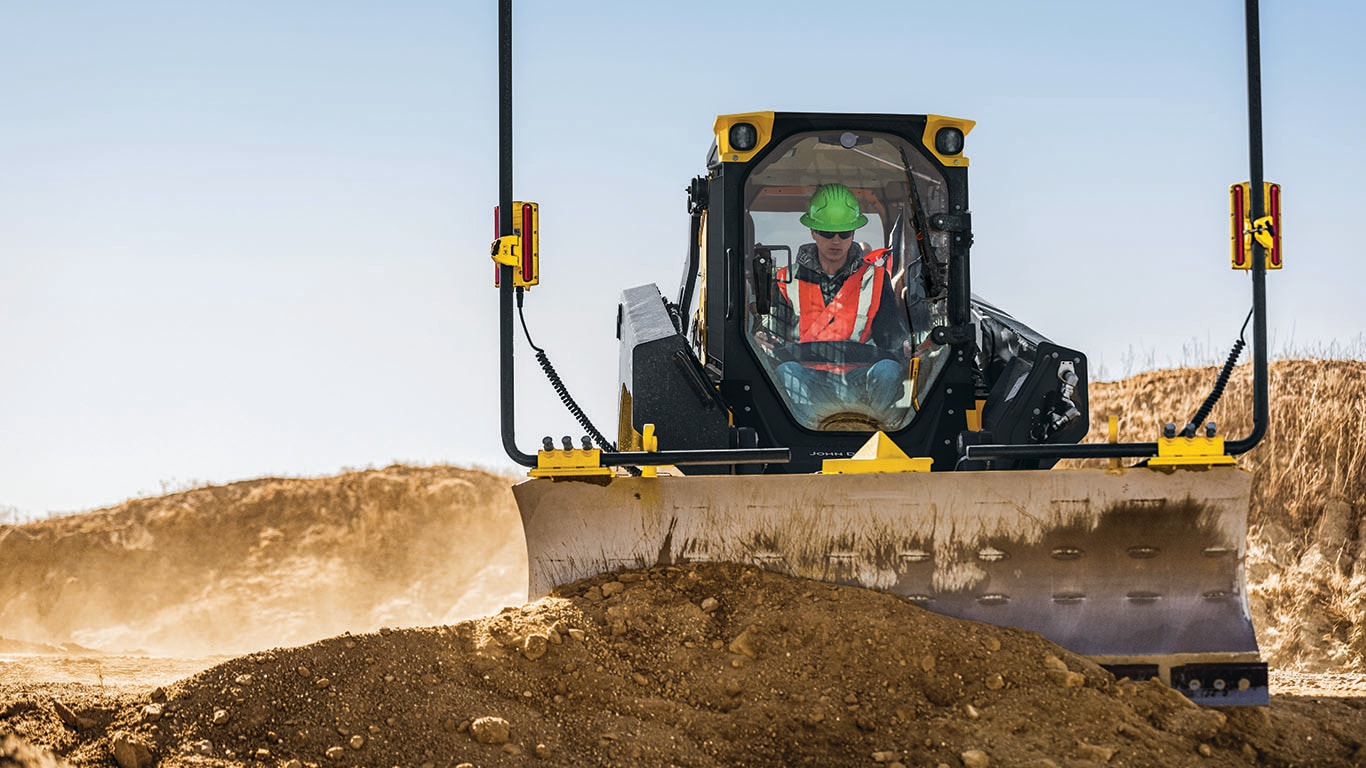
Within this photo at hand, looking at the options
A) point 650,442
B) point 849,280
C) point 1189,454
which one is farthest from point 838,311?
point 1189,454

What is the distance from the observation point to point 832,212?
7.49 m

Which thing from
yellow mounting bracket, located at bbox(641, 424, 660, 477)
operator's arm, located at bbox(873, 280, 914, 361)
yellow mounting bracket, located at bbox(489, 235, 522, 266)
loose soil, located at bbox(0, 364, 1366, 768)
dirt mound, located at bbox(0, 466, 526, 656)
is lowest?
dirt mound, located at bbox(0, 466, 526, 656)

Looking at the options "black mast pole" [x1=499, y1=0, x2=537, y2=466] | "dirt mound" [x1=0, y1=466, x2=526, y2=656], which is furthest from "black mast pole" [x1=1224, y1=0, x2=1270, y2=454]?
"dirt mound" [x1=0, y1=466, x2=526, y2=656]

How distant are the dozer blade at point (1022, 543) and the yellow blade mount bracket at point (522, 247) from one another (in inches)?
40.0

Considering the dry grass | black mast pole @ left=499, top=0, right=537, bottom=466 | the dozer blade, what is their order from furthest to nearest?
the dry grass, black mast pole @ left=499, top=0, right=537, bottom=466, the dozer blade

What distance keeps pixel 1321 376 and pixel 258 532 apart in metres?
11.2

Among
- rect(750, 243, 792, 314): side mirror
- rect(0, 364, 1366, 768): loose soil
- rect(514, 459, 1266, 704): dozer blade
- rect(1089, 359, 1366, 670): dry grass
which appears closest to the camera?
rect(0, 364, 1366, 768): loose soil

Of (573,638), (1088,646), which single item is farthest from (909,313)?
(573,638)

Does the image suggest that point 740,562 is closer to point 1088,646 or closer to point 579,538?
point 579,538

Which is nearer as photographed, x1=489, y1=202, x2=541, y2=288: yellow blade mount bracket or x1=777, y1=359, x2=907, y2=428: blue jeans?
x1=489, y1=202, x2=541, y2=288: yellow blade mount bracket

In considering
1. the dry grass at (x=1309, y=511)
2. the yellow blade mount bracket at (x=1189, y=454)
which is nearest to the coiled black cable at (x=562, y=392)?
the yellow blade mount bracket at (x=1189, y=454)

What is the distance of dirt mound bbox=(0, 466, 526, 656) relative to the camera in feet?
47.9

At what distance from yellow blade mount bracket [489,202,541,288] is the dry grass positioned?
7856mm

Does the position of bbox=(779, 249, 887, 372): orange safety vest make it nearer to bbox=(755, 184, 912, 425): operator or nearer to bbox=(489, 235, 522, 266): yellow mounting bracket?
bbox=(755, 184, 912, 425): operator
